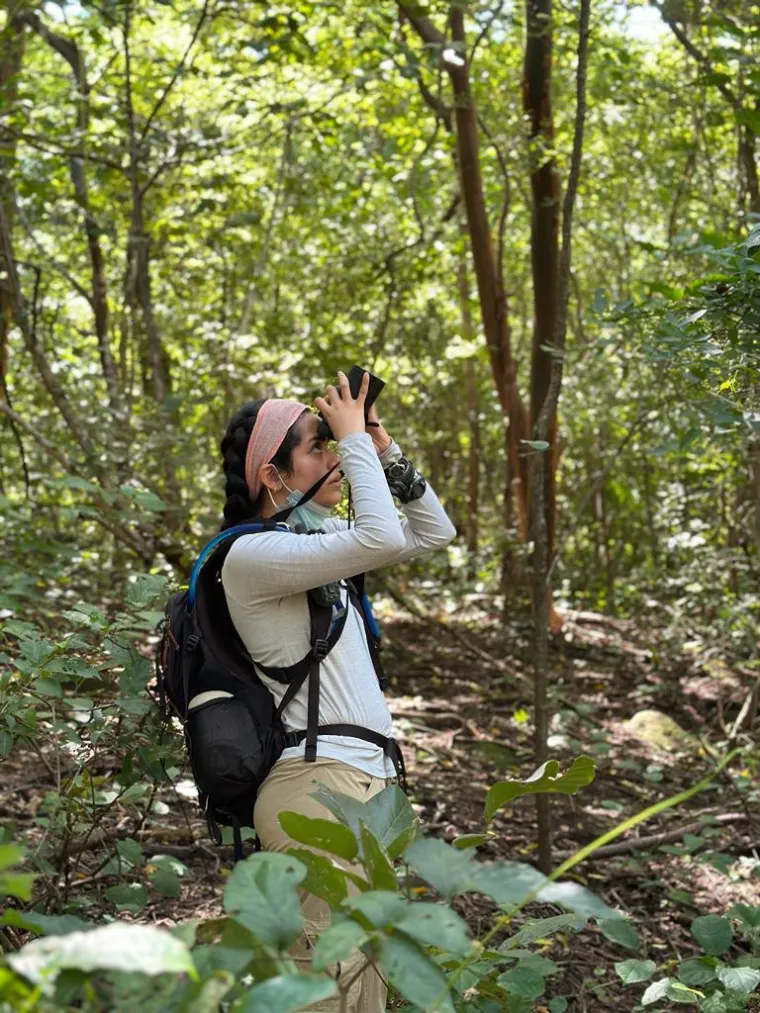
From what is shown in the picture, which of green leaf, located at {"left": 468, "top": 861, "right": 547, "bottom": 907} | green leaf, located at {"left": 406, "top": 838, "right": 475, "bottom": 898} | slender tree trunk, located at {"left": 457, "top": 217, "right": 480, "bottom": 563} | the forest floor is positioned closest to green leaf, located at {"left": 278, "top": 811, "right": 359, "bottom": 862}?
green leaf, located at {"left": 406, "top": 838, "right": 475, "bottom": 898}

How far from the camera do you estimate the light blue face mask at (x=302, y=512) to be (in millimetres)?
2922

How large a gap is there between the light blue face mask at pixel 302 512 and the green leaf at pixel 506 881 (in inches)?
67.3

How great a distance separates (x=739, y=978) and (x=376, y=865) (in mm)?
2042

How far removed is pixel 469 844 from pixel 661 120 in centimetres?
986

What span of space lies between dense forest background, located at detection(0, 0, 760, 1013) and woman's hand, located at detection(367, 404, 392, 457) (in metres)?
0.51

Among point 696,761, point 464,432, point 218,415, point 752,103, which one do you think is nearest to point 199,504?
point 218,415

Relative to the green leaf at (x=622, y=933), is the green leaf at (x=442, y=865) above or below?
above

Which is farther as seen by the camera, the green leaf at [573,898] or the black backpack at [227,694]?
the black backpack at [227,694]

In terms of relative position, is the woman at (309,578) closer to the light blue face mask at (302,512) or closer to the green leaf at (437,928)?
the light blue face mask at (302,512)

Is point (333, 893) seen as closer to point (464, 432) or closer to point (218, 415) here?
point (218, 415)

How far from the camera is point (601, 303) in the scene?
12.7 ft

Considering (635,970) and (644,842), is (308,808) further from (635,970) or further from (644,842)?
(644,842)

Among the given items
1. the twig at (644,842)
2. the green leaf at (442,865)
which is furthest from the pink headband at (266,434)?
the twig at (644,842)

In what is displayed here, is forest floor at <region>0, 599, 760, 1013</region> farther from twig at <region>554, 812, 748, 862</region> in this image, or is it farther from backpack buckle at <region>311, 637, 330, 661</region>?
backpack buckle at <region>311, 637, 330, 661</region>
